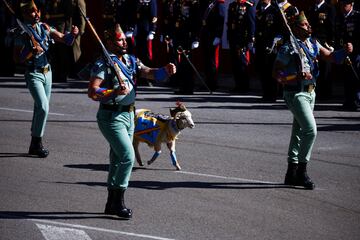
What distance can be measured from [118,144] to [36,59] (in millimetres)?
4001

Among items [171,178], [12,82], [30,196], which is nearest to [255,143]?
[171,178]

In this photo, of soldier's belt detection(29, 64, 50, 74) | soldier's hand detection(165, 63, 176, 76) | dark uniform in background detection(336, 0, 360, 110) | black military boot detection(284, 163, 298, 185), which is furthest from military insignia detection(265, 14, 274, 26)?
soldier's hand detection(165, 63, 176, 76)

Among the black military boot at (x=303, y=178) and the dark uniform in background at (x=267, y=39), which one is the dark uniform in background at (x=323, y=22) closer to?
the dark uniform in background at (x=267, y=39)

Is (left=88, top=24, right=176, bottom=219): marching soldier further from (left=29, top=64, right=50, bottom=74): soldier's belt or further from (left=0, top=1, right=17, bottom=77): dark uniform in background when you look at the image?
(left=0, top=1, right=17, bottom=77): dark uniform in background

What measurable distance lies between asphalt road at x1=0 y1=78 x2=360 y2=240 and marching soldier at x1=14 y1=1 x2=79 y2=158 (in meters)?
0.48

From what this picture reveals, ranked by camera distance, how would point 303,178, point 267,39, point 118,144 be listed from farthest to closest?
point 267,39, point 303,178, point 118,144

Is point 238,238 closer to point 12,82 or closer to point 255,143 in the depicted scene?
point 255,143

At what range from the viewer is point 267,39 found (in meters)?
22.8

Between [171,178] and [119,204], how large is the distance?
8.44 feet

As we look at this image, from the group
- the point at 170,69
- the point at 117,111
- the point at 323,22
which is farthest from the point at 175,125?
the point at 323,22

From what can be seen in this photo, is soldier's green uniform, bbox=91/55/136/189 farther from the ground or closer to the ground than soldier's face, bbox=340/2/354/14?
closer to the ground

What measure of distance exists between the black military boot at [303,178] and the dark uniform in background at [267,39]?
9040mm

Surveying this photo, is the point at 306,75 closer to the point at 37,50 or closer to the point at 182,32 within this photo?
the point at 37,50

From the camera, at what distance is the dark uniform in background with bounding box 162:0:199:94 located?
78.0 feet
